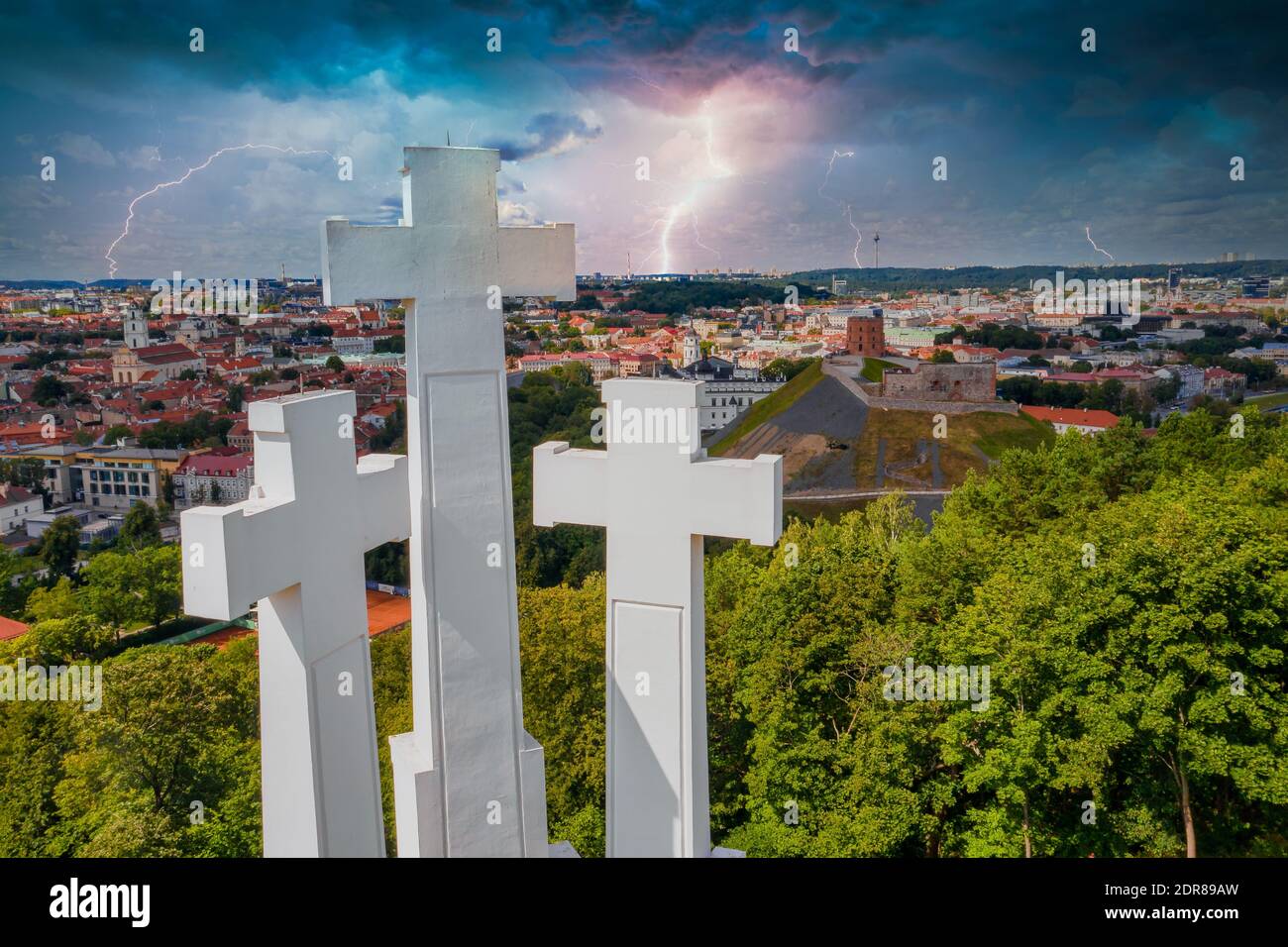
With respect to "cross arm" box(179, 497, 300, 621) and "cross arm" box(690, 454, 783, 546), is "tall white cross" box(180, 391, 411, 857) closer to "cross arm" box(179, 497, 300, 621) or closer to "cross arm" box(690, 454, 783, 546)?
"cross arm" box(179, 497, 300, 621)

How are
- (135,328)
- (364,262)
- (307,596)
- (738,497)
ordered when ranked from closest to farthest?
(307,596) < (364,262) < (738,497) < (135,328)

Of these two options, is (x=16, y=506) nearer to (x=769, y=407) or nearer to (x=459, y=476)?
(x=769, y=407)

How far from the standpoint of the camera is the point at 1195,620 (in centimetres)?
1159

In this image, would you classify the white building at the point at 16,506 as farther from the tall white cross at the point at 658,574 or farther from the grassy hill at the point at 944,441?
the tall white cross at the point at 658,574

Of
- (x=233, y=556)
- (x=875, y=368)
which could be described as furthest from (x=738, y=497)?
(x=875, y=368)

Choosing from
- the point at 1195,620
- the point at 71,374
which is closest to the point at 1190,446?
the point at 1195,620

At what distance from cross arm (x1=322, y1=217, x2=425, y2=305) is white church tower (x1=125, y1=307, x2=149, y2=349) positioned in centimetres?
10062

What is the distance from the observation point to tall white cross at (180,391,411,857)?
452 centimetres

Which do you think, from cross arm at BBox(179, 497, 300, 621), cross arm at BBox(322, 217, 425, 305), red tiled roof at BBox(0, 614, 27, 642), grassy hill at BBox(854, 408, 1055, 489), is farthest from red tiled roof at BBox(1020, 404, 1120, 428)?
cross arm at BBox(179, 497, 300, 621)

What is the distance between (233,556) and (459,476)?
1278 mm

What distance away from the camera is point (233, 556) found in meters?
4.41

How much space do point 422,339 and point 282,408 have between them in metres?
0.87

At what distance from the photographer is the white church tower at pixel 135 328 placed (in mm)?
94625

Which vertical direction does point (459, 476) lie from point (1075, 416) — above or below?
above
